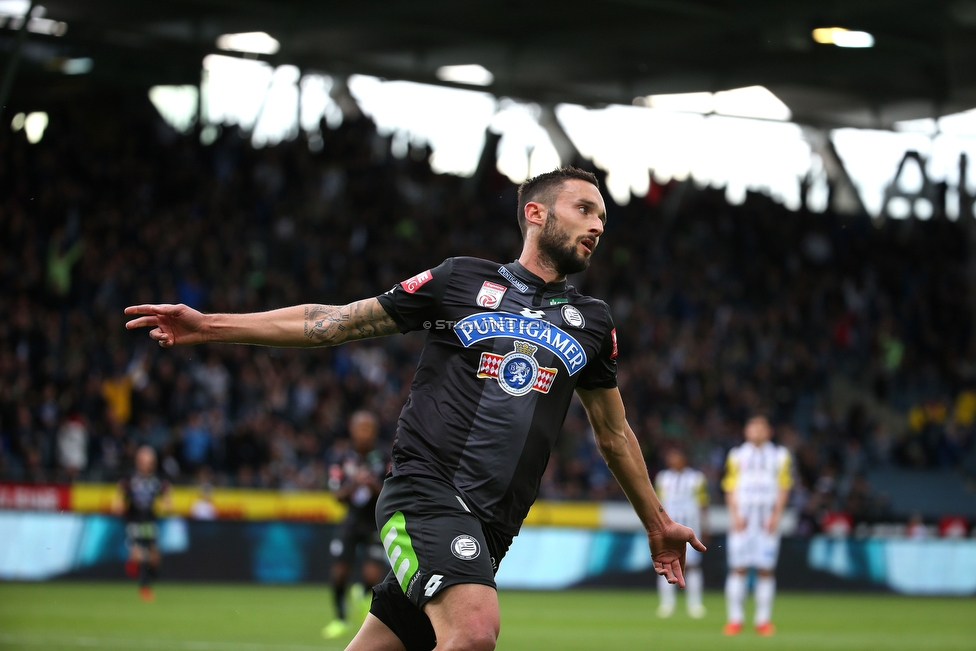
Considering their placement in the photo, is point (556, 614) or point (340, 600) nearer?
point (340, 600)

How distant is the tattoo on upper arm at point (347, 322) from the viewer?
17.0 feet

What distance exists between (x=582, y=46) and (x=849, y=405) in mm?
11029

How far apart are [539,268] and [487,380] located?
21.2 inches

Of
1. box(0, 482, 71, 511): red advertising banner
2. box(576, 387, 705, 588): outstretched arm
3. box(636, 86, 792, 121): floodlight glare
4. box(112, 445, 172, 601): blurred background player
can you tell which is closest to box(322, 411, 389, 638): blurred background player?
box(112, 445, 172, 601): blurred background player

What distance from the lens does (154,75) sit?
29.6m

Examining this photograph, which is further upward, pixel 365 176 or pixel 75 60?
pixel 75 60

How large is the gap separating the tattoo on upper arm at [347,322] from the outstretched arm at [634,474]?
89 cm

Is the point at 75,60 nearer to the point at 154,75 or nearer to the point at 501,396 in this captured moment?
the point at 154,75

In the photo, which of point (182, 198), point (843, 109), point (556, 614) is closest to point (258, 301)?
point (182, 198)

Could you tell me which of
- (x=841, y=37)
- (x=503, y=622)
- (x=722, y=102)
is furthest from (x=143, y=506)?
(x=722, y=102)

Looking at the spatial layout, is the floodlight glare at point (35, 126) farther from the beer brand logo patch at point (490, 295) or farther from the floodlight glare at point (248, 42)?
the beer brand logo patch at point (490, 295)

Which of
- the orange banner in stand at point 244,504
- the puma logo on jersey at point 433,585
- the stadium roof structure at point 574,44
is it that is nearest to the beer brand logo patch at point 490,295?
the puma logo on jersey at point 433,585

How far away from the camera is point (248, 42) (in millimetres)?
30297

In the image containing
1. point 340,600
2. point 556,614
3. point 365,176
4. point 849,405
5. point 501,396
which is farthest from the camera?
point 849,405
